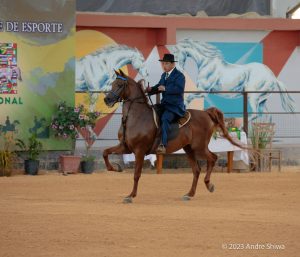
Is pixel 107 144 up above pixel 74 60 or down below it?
below

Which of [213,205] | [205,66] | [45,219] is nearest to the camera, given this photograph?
[45,219]

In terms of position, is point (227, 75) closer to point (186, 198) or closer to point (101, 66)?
point (101, 66)

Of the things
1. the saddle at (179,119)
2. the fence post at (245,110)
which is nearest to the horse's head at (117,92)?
the saddle at (179,119)

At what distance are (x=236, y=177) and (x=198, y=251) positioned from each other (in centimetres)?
1026

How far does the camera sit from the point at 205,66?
24156 mm

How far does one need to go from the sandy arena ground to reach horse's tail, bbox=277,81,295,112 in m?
5.58

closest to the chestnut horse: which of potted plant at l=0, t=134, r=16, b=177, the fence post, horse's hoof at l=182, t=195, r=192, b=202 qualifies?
horse's hoof at l=182, t=195, r=192, b=202

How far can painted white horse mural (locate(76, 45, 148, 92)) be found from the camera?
904 inches

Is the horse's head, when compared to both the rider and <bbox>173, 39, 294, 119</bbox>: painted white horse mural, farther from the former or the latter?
<bbox>173, 39, 294, 119</bbox>: painted white horse mural

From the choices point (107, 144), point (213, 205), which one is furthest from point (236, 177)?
point (213, 205)

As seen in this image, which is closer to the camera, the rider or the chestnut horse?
the chestnut horse

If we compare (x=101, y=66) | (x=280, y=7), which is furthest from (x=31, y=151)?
(x=280, y=7)

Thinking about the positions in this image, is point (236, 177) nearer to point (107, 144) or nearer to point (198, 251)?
point (107, 144)

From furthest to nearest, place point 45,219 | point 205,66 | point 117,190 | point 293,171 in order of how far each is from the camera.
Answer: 1. point 205,66
2. point 293,171
3. point 117,190
4. point 45,219
